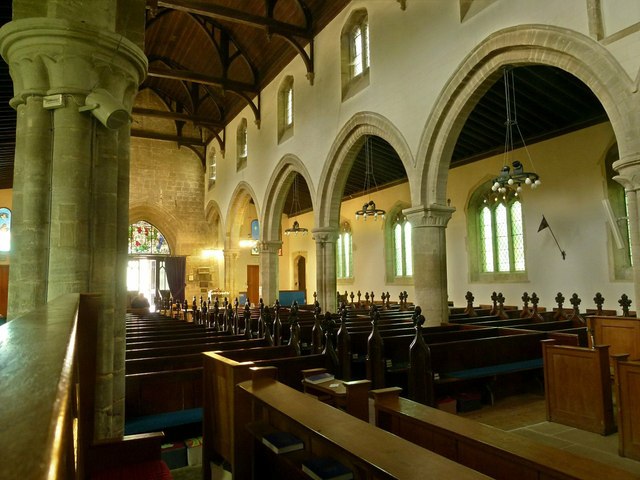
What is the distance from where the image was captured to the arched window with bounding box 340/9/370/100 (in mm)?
9375

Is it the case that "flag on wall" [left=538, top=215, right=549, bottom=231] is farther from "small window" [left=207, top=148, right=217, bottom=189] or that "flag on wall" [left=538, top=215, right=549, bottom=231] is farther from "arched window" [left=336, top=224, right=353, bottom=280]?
"small window" [left=207, top=148, right=217, bottom=189]

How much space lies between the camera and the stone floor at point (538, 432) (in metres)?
3.33

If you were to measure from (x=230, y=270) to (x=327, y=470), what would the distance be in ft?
50.1

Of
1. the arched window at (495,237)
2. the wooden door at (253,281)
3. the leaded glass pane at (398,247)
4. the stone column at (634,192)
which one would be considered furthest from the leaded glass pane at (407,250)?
the stone column at (634,192)

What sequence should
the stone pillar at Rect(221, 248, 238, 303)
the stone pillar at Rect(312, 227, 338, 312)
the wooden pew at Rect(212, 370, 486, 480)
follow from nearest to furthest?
the wooden pew at Rect(212, 370, 486, 480), the stone pillar at Rect(312, 227, 338, 312), the stone pillar at Rect(221, 248, 238, 303)

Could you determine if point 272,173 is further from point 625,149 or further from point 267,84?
point 625,149

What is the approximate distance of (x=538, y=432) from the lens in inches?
158

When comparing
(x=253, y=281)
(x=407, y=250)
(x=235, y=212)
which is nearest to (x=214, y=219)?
(x=235, y=212)

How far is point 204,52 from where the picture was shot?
1351 cm

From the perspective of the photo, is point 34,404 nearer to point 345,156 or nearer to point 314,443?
point 314,443

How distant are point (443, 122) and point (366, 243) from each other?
7.81 meters

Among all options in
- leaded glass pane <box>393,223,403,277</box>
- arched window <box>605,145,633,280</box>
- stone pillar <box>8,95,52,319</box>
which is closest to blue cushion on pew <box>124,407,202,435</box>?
stone pillar <box>8,95,52,319</box>

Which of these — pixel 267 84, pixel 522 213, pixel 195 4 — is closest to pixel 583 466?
pixel 522 213

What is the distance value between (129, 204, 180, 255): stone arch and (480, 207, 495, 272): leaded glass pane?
10.9 m
